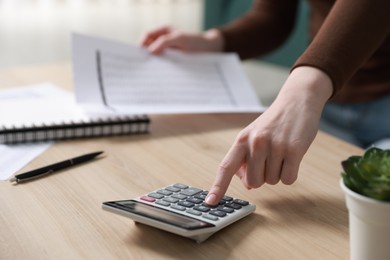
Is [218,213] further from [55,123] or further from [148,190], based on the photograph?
[55,123]

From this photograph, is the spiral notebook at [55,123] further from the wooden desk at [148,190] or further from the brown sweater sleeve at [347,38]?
the brown sweater sleeve at [347,38]

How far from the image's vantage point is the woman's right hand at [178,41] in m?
1.03

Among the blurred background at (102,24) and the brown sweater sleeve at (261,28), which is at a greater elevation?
the brown sweater sleeve at (261,28)

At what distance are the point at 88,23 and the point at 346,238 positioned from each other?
2055 millimetres

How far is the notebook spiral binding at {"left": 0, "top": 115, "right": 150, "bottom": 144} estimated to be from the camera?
768 millimetres

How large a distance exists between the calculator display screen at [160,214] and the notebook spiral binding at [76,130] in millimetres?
278

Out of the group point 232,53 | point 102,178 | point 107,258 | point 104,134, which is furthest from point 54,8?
point 107,258

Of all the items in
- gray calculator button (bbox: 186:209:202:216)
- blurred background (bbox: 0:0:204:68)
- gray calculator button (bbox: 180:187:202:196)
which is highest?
gray calculator button (bbox: 186:209:202:216)

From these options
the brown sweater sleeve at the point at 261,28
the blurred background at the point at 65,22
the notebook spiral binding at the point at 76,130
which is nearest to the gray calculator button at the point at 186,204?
the notebook spiral binding at the point at 76,130

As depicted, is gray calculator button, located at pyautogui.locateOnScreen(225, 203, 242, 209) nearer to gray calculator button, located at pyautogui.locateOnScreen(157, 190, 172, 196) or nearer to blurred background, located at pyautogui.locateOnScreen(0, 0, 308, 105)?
gray calculator button, located at pyautogui.locateOnScreen(157, 190, 172, 196)

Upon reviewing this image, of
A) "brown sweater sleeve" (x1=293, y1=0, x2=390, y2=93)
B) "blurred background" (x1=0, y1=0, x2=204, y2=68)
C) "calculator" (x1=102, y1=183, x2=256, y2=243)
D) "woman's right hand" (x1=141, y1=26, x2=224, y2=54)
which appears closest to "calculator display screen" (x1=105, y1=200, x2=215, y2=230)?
"calculator" (x1=102, y1=183, x2=256, y2=243)

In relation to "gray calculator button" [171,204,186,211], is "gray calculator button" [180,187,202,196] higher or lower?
lower

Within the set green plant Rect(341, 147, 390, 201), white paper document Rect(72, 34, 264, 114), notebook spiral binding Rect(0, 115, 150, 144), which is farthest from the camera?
Result: white paper document Rect(72, 34, 264, 114)

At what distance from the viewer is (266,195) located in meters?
0.63
